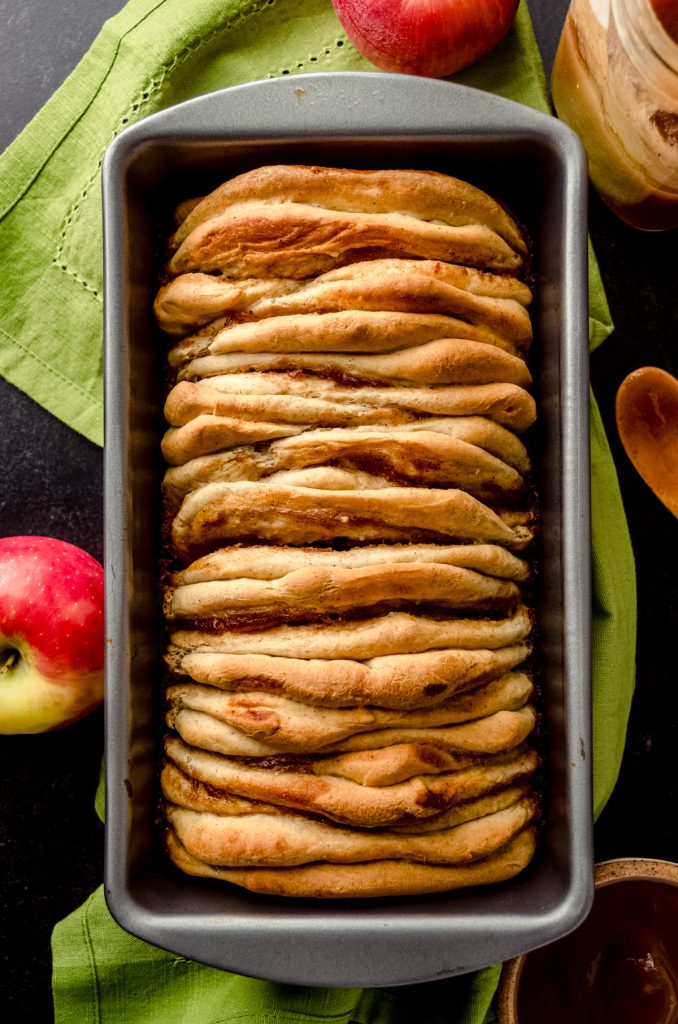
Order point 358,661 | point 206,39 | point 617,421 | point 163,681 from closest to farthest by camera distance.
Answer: point 358,661 < point 163,681 < point 206,39 < point 617,421

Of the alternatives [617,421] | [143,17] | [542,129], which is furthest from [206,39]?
[617,421]

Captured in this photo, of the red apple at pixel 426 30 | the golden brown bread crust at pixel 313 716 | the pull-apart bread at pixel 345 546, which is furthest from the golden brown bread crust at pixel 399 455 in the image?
the red apple at pixel 426 30

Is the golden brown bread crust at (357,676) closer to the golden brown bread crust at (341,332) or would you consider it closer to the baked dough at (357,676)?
the baked dough at (357,676)

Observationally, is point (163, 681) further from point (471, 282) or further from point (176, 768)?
point (471, 282)

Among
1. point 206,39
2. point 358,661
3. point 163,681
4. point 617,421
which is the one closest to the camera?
point 358,661

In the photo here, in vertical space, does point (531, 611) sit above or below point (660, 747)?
above

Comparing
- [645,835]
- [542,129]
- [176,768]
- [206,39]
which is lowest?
[645,835]

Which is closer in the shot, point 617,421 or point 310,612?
point 310,612

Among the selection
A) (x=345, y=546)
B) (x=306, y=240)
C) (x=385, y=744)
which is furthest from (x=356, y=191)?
(x=385, y=744)
